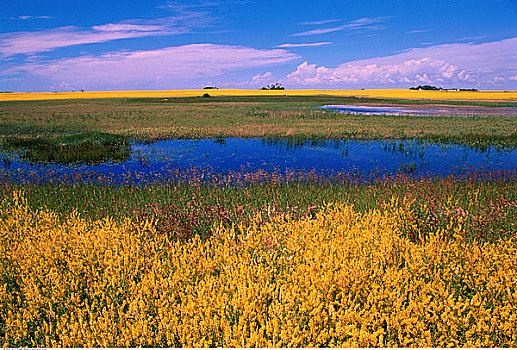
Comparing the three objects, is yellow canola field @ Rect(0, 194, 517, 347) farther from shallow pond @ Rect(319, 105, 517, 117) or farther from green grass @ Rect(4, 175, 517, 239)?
shallow pond @ Rect(319, 105, 517, 117)

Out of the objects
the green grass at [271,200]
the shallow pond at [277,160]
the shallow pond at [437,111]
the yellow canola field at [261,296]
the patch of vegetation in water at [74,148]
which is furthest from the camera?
the shallow pond at [437,111]

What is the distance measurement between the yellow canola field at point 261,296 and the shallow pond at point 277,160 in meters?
7.52

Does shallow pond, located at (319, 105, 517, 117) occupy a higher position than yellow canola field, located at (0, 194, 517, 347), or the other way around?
shallow pond, located at (319, 105, 517, 117)

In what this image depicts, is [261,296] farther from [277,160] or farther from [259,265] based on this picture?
A: [277,160]

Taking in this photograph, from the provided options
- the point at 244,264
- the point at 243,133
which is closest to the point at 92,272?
the point at 244,264

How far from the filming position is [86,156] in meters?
17.5

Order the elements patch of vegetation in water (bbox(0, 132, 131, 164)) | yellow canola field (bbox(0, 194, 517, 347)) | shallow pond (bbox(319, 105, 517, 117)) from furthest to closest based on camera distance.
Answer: shallow pond (bbox(319, 105, 517, 117))
patch of vegetation in water (bbox(0, 132, 131, 164))
yellow canola field (bbox(0, 194, 517, 347))

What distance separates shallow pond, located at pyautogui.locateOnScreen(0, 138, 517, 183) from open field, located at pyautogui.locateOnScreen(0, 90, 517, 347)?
176 cm

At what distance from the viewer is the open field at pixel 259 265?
3.56 metres

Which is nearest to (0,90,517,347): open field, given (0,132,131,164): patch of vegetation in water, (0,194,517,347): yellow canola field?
(0,194,517,347): yellow canola field

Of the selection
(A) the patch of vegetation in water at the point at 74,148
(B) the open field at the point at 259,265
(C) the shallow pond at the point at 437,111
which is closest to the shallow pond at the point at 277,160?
(A) the patch of vegetation in water at the point at 74,148

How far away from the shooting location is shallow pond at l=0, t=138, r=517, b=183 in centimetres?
1400

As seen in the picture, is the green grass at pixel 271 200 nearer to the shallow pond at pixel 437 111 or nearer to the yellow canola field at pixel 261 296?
the yellow canola field at pixel 261 296

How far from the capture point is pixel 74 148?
18.9 meters
